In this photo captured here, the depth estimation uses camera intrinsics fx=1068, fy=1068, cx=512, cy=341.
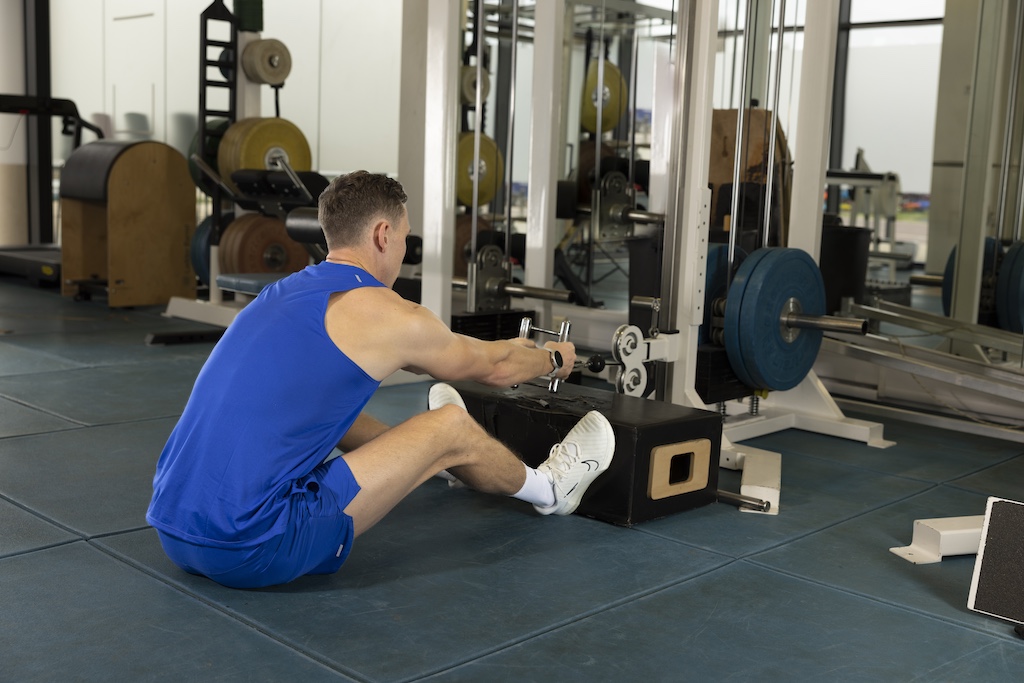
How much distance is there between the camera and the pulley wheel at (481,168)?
5660 millimetres

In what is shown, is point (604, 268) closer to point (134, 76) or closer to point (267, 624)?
point (134, 76)

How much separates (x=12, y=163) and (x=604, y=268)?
208 inches

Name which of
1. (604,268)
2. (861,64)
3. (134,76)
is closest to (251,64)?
(134,76)

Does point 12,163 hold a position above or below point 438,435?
above

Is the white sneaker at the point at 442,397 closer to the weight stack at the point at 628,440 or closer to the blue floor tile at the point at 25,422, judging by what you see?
the weight stack at the point at 628,440

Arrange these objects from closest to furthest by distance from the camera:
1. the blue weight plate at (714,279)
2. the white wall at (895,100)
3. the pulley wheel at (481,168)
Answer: the blue weight plate at (714,279) < the pulley wheel at (481,168) < the white wall at (895,100)

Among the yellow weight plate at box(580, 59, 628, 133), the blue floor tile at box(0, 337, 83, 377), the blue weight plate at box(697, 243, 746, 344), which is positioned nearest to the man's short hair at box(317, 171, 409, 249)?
the blue weight plate at box(697, 243, 746, 344)

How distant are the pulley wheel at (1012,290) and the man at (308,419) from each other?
12.4 ft

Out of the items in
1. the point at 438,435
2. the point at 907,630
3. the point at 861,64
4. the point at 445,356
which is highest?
the point at 861,64

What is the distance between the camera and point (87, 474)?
10.7ft

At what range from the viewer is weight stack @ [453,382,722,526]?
2.96m

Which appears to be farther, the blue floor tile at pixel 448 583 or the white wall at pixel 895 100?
the white wall at pixel 895 100

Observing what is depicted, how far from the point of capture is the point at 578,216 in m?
6.27

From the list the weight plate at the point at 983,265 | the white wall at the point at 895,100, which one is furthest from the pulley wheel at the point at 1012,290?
the white wall at the point at 895,100
